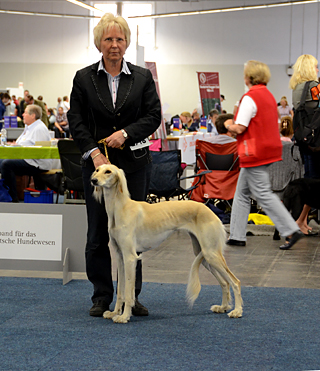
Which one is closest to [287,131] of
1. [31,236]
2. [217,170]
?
[217,170]

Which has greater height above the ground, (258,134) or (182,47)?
(182,47)

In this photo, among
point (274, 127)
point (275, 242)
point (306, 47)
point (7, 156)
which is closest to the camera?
point (274, 127)

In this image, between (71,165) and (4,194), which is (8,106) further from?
(71,165)

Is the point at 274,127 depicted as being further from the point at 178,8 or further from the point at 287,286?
the point at 178,8

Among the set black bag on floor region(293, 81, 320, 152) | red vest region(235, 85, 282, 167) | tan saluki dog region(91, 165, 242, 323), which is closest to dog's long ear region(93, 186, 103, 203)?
tan saluki dog region(91, 165, 242, 323)

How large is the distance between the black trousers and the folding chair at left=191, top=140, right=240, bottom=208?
342cm

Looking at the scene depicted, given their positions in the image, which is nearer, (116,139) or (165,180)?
(116,139)

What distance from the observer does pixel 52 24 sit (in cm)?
2336

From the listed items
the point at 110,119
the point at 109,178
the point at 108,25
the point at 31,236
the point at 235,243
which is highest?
the point at 108,25

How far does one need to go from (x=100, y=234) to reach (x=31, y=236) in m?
0.98

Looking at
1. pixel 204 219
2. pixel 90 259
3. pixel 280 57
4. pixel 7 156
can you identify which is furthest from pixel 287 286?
pixel 280 57

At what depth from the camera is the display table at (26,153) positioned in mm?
6730

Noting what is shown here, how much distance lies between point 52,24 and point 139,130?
21.9 metres

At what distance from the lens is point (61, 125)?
59.2ft
